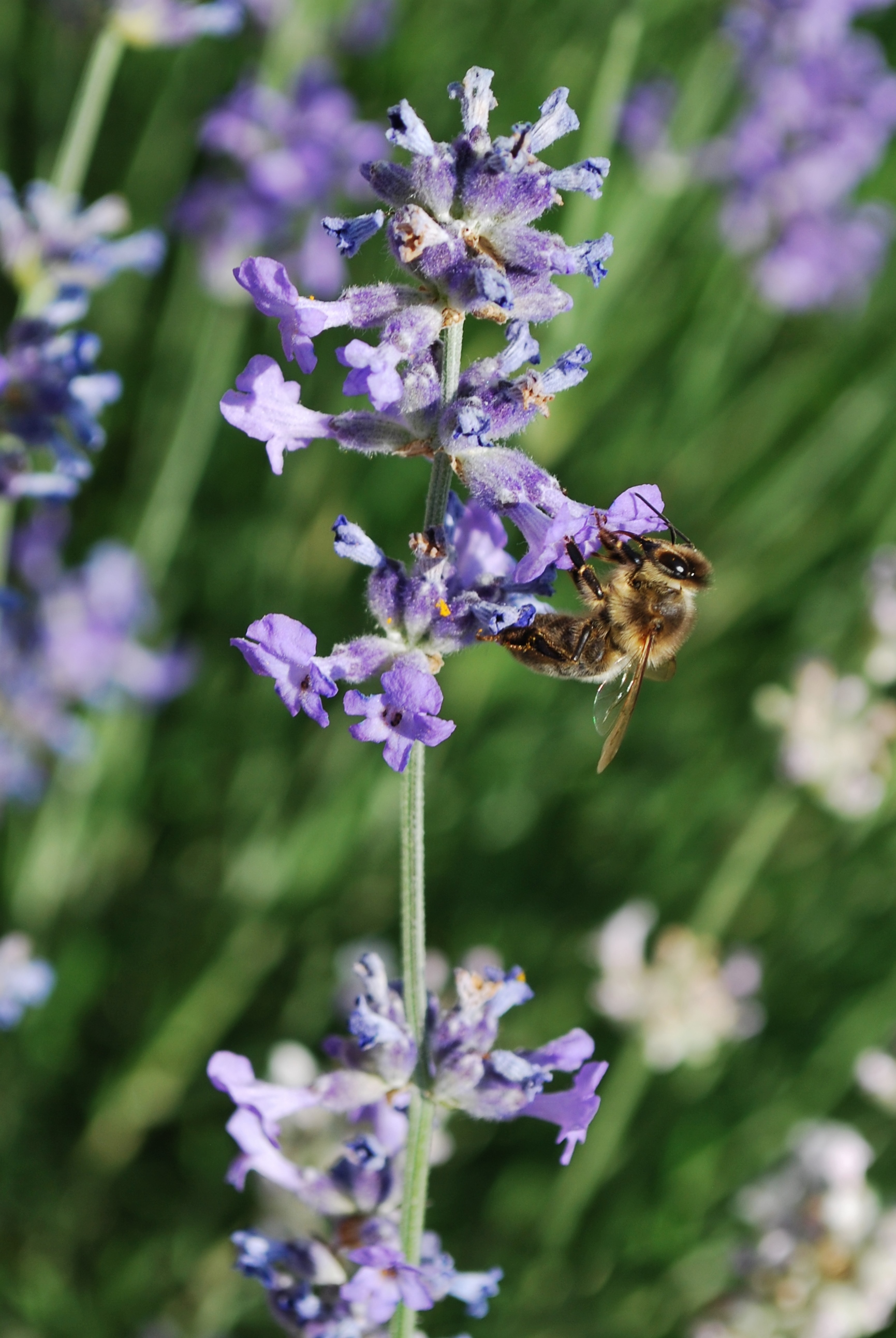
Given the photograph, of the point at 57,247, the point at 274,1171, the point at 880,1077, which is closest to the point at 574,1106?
the point at 274,1171

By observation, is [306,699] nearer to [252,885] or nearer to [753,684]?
[252,885]

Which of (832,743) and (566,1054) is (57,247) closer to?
(566,1054)

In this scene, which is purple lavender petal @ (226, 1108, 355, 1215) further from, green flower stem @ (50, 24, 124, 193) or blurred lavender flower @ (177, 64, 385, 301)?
blurred lavender flower @ (177, 64, 385, 301)

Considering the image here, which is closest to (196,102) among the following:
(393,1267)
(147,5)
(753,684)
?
(147,5)

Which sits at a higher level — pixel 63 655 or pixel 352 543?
pixel 352 543

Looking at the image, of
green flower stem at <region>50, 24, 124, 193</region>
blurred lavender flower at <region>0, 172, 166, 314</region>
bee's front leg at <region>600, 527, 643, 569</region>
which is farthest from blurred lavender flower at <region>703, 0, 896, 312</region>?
bee's front leg at <region>600, 527, 643, 569</region>

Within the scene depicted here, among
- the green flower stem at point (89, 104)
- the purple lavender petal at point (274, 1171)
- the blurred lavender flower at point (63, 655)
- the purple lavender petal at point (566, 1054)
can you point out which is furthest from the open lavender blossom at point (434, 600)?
the blurred lavender flower at point (63, 655)
